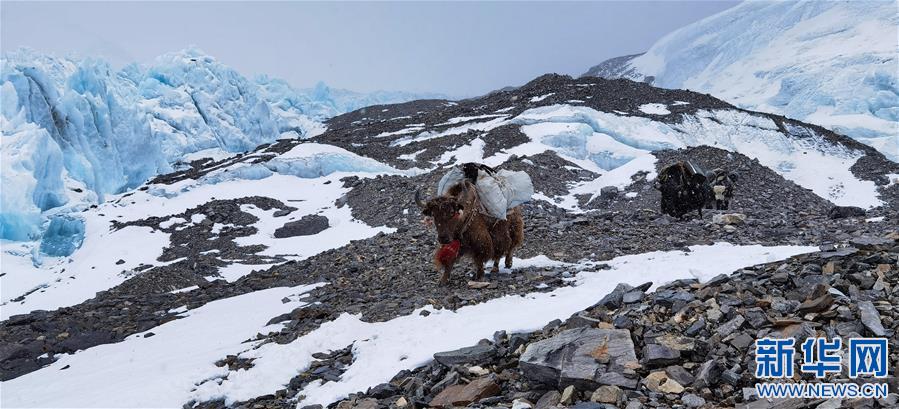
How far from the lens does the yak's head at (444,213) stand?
721cm

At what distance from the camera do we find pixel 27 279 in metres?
20.3

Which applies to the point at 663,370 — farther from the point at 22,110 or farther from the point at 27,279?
the point at 22,110


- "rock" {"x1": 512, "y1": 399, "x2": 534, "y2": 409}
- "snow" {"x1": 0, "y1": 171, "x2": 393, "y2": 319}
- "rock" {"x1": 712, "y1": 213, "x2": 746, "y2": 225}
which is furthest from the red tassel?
"snow" {"x1": 0, "y1": 171, "x2": 393, "y2": 319}

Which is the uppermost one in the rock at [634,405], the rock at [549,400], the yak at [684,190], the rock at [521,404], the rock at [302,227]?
the rock at [634,405]

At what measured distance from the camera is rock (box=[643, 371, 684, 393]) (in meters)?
3.52

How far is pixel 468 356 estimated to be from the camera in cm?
477

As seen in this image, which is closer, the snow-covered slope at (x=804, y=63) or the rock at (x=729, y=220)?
the rock at (x=729, y=220)

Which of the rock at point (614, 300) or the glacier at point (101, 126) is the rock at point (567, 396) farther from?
the glacier at point (101, 126)

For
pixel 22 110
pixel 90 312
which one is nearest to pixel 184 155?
pixel 22 110

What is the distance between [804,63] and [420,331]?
58502mm

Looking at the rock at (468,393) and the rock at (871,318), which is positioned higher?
the rock at (871,318)

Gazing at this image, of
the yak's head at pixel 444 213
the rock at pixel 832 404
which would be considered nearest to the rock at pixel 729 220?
the yak's head at pixel 444 213

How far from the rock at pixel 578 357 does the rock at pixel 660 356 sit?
0.31ft

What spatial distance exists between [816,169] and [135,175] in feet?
153
